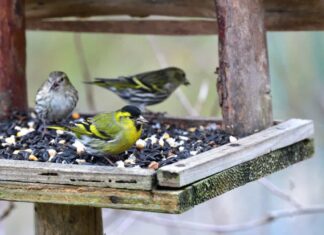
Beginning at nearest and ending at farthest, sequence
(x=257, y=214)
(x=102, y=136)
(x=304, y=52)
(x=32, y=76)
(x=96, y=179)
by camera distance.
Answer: (x=96, y=179) < (x=102, y=136) < (x=304, y=52) < (x=257, y=214) < (x=32, y=76)

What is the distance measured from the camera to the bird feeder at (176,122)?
11.8ft

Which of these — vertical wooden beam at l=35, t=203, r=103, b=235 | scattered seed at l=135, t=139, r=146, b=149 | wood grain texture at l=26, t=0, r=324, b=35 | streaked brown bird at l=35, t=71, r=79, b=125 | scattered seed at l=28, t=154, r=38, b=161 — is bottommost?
vertical wooden beam at l=35, t=203, r=103, b=235

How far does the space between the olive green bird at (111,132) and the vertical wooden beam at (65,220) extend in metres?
0.31

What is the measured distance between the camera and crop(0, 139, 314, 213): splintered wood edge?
3510 mm

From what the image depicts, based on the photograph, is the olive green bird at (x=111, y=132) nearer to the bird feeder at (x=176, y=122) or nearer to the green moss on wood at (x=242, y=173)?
the bird feeder at (x=176, y=122)

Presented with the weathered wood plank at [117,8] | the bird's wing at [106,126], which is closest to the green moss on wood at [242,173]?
the bird's wing at [106,126]

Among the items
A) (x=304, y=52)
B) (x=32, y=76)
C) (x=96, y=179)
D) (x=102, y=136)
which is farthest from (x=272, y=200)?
(x=96, y=179)

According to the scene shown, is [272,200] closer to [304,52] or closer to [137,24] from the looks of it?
[304,52]

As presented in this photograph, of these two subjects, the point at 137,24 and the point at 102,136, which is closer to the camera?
the point at 102,136

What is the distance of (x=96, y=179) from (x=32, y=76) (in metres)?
5.26

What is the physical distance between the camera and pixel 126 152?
172 inches

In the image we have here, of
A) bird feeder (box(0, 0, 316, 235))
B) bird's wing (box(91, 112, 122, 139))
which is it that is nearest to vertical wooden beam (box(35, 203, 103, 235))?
bird feeder (box(0, 0, 316, 235))

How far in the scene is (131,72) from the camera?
8961 millimetres

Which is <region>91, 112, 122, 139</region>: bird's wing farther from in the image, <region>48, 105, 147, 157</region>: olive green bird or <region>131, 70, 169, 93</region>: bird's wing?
<region>131, 70, 169, 93</region>: bird's wing
